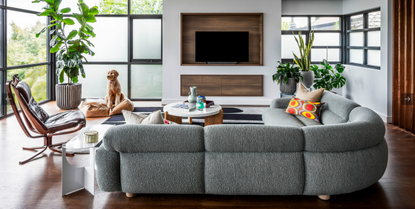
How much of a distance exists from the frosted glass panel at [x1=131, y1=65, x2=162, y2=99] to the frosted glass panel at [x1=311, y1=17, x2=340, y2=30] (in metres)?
3.58

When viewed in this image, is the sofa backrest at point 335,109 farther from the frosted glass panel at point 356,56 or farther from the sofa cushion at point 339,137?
the frosted glass panel at point 356,56

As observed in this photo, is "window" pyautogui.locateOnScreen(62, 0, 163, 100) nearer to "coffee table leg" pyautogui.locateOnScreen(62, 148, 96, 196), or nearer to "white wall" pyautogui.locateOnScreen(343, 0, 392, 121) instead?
"white wall" pyautogui.locateOnScreen(343, 0, 392, 121)

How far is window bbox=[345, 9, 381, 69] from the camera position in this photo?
21.2ft

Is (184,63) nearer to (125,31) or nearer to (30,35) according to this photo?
(125,31)

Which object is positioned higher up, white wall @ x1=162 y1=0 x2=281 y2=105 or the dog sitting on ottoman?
white wall @ x1=162 y1=0 x2=281 y2=105

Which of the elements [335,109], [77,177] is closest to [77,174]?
[77,177]

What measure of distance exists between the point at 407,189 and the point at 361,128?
0.81 metres

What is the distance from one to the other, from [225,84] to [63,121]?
4106 mm

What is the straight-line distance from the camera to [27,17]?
669 centimetres

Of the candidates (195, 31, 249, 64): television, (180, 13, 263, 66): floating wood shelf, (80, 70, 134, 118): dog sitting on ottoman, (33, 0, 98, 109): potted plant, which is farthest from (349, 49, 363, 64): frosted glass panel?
(33, 0, 98, 109): potted plant

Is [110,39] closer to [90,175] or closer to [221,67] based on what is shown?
[221,67]

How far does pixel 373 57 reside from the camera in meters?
6.58

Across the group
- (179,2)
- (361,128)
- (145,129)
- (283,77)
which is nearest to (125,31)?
(179,2)

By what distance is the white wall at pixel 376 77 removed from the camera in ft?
18.4
